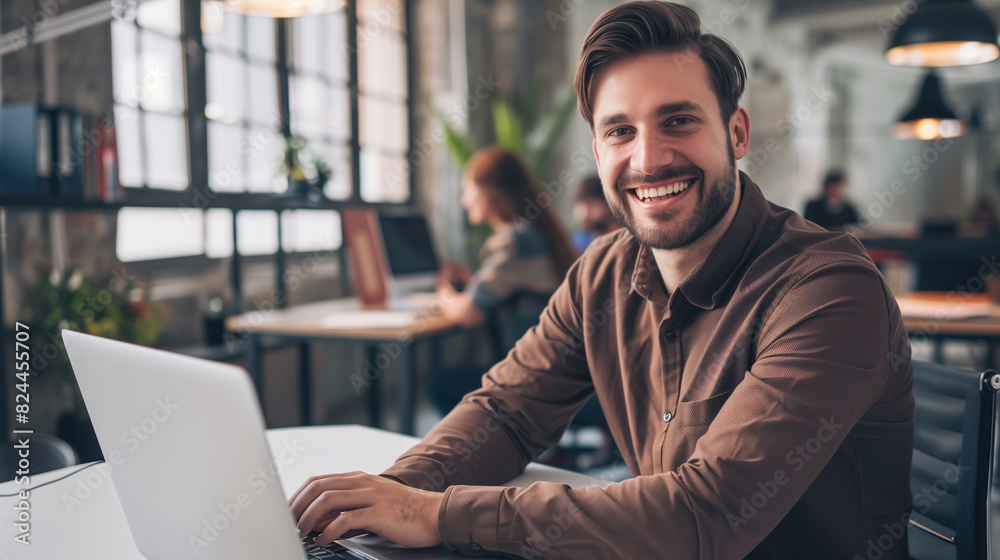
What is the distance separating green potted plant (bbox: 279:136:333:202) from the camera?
136 inches

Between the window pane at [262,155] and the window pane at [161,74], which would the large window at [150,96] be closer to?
the window pane at [161,74]

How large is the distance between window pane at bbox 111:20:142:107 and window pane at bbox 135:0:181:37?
0.09 meters

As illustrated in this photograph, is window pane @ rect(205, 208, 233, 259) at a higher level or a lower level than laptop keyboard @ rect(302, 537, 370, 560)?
higher

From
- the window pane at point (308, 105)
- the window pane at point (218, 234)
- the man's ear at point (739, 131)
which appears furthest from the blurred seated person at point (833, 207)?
the man's ear at point (739, 131)

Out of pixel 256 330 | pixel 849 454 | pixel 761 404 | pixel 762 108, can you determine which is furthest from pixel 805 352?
pixel 762 108

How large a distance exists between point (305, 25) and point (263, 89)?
0.58m

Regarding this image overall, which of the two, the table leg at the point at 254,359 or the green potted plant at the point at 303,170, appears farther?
the green potted plant at the point at 303,170

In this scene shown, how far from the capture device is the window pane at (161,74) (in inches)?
126

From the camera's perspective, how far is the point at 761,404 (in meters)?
0.85

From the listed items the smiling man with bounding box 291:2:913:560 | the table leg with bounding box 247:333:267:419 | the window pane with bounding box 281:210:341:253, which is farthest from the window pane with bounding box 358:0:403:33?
the smiling man with bounding box 291:2:913:560

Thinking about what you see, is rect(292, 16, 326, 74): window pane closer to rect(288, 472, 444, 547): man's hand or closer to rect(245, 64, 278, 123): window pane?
rect(245, 64, 278, 123): window pane

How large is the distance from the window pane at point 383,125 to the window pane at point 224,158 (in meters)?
1.18

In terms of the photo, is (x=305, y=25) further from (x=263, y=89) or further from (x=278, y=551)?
(x=278, y=551)

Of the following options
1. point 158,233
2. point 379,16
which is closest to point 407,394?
point 158,233
